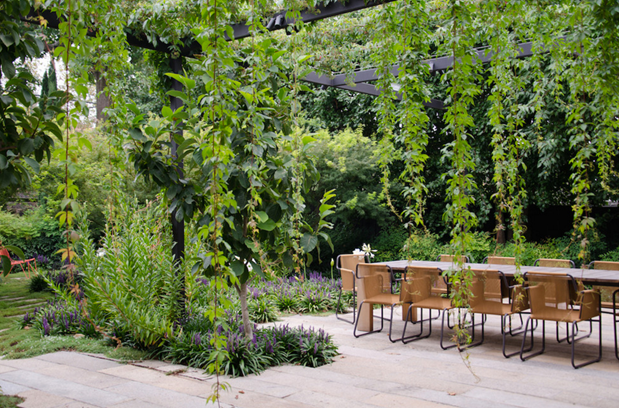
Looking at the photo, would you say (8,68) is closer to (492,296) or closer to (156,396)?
(156,396)

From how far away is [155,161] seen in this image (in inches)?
152

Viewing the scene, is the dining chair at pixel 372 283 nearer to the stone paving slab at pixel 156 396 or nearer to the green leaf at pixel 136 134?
the stone paving slab at pixel 156 396

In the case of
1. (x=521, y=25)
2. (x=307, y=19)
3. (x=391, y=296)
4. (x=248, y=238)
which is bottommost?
(x=391, y=296)

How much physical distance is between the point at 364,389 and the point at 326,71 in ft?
15.3

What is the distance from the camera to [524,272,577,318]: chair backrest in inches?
174

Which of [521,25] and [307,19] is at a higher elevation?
[307,19]

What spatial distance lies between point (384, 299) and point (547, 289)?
1.68 m

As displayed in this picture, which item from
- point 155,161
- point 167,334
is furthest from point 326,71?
point 167,334

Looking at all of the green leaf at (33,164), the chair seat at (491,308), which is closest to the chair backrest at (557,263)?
the chair seat at (491,308)

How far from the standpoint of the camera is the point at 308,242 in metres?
3.70

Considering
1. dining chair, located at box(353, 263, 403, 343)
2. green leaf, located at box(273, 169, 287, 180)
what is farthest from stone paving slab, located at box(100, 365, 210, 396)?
dining chair, located at box(353, 263, 403, 343)

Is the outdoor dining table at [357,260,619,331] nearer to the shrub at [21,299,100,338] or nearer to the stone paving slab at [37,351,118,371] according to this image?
the stone paving slab at [37,351,118,371]

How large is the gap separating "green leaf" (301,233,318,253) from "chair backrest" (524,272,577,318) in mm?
2097

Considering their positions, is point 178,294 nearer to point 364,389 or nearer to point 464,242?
point 364,389
